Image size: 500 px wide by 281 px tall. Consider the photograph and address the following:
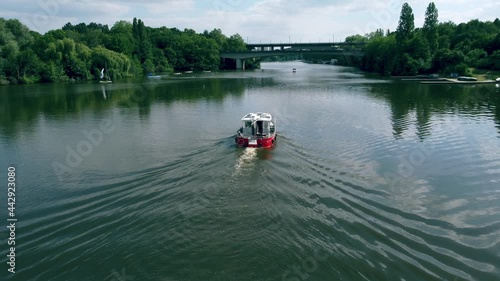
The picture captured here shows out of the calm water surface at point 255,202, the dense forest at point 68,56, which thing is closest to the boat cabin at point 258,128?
the calm water surface at point 255,202

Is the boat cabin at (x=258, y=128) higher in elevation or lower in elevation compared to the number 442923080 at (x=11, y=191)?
higher

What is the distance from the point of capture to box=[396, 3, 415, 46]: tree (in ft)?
433

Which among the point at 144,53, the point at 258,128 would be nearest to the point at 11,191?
the point at 258,128

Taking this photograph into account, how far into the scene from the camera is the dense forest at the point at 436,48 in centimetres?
10957

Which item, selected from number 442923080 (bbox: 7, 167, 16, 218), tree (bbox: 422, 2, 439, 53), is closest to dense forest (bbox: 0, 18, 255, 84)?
number 442923080 (bbox: 7, 167, 16, 218)

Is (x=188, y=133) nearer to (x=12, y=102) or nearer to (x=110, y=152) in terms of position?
(x=110, y=152)

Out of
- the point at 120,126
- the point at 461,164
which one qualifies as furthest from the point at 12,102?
the point at 461,164

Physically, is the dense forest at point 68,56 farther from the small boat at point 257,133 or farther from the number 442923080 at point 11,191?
the small boat at point 257,133

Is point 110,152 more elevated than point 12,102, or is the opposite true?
point 12,102

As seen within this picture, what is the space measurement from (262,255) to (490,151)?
28137 mm

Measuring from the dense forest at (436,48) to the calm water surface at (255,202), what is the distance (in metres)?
76.0

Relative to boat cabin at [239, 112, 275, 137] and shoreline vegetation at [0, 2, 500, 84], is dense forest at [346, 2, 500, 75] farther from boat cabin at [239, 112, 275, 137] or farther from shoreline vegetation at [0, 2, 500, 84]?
boat cabin at [239, 112, 275, 137]

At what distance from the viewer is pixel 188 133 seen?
4134cm

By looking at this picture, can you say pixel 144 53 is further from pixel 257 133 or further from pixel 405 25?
pixel 257 133
